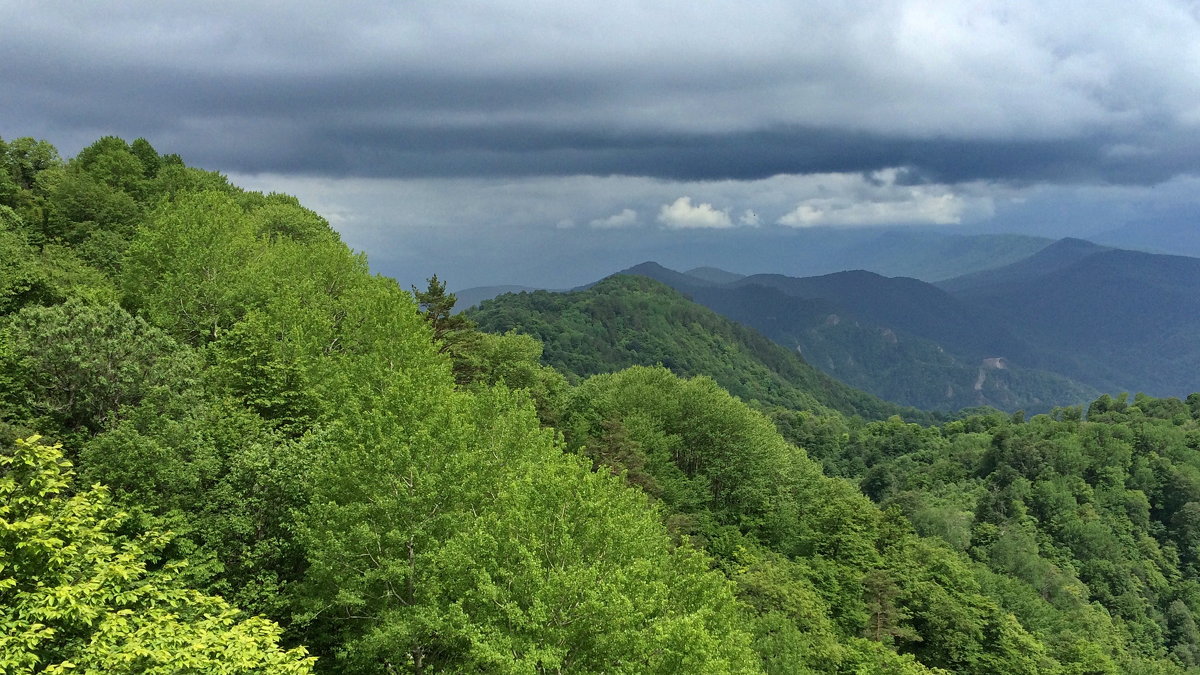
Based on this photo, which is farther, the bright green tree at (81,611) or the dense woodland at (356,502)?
the dense woodland at (356,502)

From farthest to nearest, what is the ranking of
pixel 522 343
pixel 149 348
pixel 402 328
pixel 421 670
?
pixel 522 343 → pixel 402 328 → pixel 149 348 → pixel 421 670

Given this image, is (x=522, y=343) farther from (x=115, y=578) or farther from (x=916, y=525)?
(x=916, y=525)

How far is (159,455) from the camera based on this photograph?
1002 inches

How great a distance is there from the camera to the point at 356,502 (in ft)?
85.4

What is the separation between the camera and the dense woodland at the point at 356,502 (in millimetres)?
20453

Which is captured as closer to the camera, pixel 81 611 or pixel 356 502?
pixel 81 611

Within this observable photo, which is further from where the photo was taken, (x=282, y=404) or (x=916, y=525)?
(x=916, y=525)

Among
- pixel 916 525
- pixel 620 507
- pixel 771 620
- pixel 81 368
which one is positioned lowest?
pixel 916 525

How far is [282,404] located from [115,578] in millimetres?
19983

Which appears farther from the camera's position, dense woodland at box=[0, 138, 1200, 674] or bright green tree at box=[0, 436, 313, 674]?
dense woodland at box=[0, 138, 1200, 674]

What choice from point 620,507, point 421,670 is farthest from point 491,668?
point 620,507

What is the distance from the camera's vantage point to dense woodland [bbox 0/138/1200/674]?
67.1 ft

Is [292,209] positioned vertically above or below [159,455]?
above

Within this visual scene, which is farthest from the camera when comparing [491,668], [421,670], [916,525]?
[916,525]
